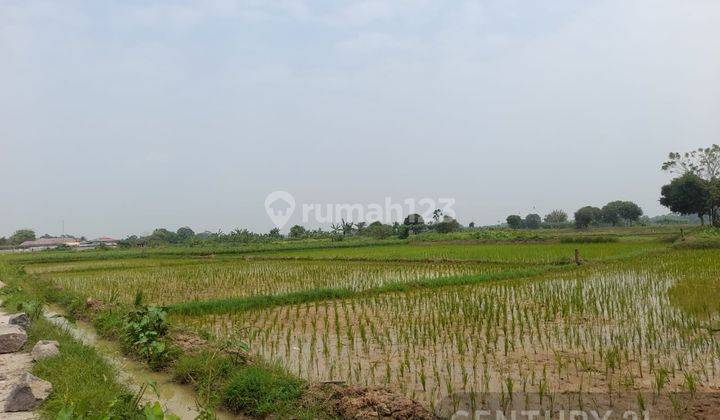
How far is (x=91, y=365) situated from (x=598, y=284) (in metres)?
10.2

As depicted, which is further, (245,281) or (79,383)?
(245,281)

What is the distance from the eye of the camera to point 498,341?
6414mm

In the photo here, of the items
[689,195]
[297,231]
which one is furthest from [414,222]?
[689,195]

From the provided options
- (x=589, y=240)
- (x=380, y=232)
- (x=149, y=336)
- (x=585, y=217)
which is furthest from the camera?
(x=585, y=217)

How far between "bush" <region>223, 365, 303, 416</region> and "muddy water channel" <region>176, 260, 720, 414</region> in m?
0.68

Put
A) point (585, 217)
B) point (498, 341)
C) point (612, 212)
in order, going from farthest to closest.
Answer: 1. point (612, 212)
2. point (585, 217)
3. point (498, 341)

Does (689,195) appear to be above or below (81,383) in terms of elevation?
above

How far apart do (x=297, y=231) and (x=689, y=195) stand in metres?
40.8

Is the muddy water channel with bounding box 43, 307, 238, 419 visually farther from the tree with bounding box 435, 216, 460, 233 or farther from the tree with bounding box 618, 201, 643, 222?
the tree with bounding box 618, 201, 643, 222

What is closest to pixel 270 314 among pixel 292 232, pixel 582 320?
pixel 582 320

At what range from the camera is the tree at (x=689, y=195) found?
109ft

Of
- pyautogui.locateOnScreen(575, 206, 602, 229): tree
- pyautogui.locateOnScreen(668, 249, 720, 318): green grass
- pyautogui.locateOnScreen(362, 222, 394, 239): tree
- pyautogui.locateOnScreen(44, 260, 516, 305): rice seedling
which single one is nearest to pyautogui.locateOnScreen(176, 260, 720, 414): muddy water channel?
pyautogui.locateOnScreen(668, 249, 720, 318): green grass

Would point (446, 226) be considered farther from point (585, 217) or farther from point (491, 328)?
point (491, 328)

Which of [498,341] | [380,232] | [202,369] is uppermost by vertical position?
[380,232]
